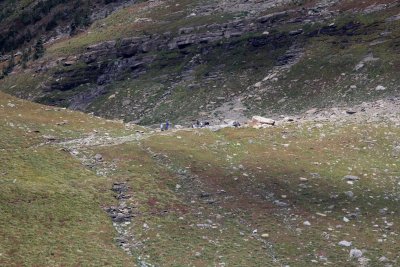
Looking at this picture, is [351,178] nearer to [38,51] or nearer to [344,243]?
[344,243]

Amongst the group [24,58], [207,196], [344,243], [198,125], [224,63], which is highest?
[207,196]

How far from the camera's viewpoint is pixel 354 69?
71812 mm

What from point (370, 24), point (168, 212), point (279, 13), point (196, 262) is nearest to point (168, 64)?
point (279, 13)

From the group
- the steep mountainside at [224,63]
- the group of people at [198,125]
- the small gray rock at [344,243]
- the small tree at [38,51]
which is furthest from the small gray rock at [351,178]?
the small tree at [38,51]

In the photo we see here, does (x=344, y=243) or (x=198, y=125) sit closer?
(x=344, y=243)

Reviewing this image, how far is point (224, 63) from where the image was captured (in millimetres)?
86312

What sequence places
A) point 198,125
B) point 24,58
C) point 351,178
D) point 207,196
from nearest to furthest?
point 207,196, point 351,178, point 198,125, point 24,58

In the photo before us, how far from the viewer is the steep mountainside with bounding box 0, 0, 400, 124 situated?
71562 millimetres

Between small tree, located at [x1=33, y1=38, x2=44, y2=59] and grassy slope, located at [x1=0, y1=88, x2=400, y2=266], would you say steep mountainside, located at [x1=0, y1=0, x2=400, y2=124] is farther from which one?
grassy slope, located at [x1=0, y1=88, x2=400, y2=266]

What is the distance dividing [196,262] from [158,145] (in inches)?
680

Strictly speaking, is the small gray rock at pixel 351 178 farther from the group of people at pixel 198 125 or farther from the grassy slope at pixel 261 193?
the group of people at pixel 198 125

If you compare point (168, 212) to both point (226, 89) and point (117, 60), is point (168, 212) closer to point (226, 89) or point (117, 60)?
point (226, 89)

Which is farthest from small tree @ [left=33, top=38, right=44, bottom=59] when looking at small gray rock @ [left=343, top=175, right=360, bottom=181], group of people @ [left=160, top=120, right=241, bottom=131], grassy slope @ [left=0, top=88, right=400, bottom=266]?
small gray rock @ [left=343, top=175, right=360, bottom=181]

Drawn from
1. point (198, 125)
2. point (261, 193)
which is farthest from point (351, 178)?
point (198, 125)
